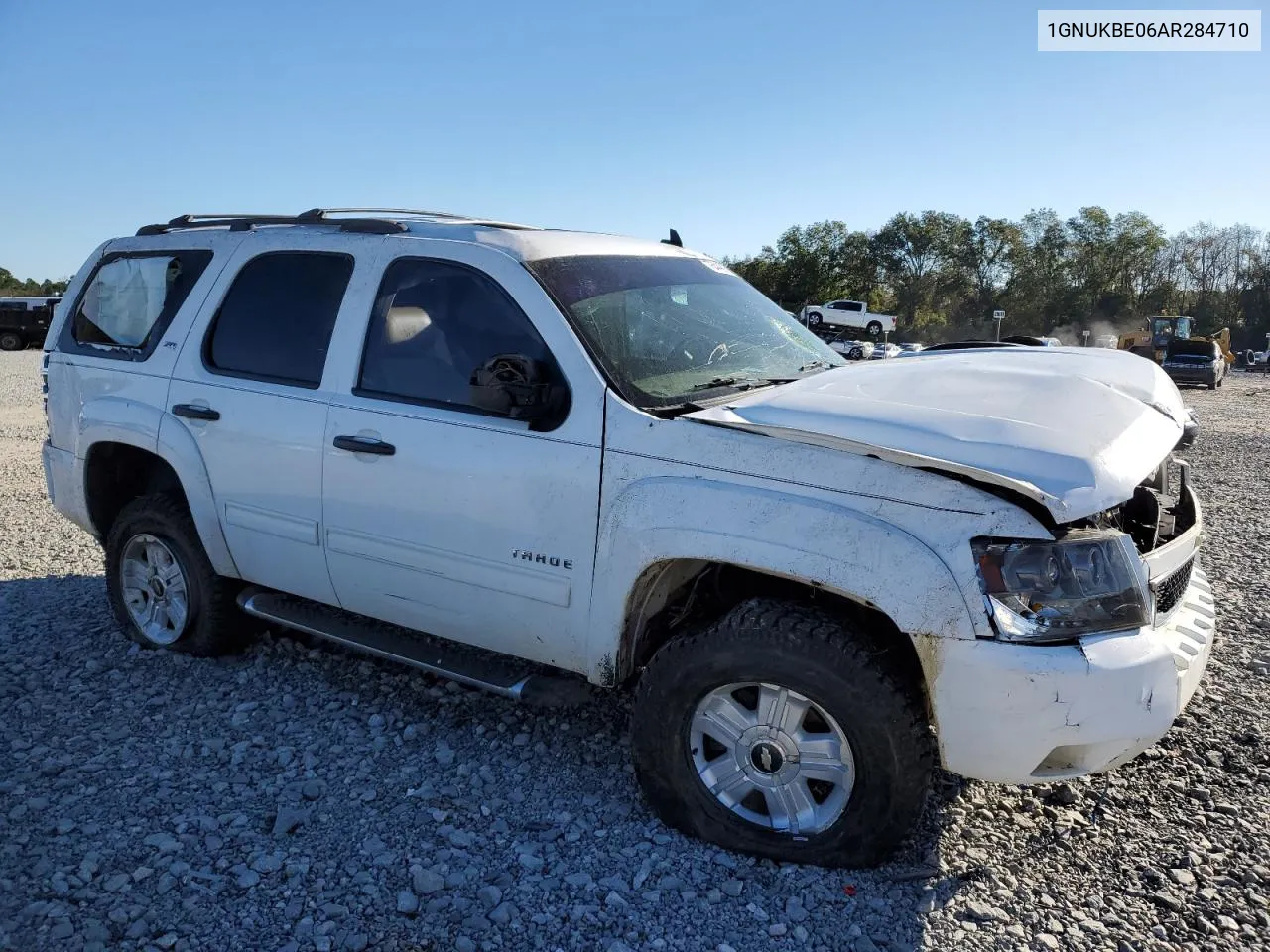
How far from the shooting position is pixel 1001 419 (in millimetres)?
2861

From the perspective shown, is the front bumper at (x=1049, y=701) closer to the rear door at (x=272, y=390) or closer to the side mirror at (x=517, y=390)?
the side mirror at (x=517, y=390)

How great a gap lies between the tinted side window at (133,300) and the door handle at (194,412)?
0.42 meters

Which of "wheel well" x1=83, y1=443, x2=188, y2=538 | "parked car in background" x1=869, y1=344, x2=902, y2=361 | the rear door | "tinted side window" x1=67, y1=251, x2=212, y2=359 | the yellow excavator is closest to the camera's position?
the rear door

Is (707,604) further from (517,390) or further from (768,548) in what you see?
(517,390)

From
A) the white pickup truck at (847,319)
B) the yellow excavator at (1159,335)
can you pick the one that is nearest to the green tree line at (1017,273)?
the white pickup truck at (847,319)

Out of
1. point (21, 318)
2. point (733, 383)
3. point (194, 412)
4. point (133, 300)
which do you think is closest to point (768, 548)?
point (733, 383)

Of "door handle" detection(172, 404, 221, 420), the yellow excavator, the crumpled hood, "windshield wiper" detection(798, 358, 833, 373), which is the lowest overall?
"door handle" detection(172, 404, 221, 420)

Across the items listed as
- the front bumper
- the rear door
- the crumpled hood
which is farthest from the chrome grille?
the rear door

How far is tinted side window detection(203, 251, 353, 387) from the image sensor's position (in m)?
3.89

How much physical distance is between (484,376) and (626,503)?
0.62 metres

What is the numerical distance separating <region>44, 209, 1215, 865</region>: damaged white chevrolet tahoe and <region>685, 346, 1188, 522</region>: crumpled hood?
1 cm

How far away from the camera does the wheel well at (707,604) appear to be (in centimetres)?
289

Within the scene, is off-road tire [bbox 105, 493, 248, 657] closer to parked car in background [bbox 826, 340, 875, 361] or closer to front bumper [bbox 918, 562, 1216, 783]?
parked car in background [bbox 826, 340, 875, 361]

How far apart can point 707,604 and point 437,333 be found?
1.45m
